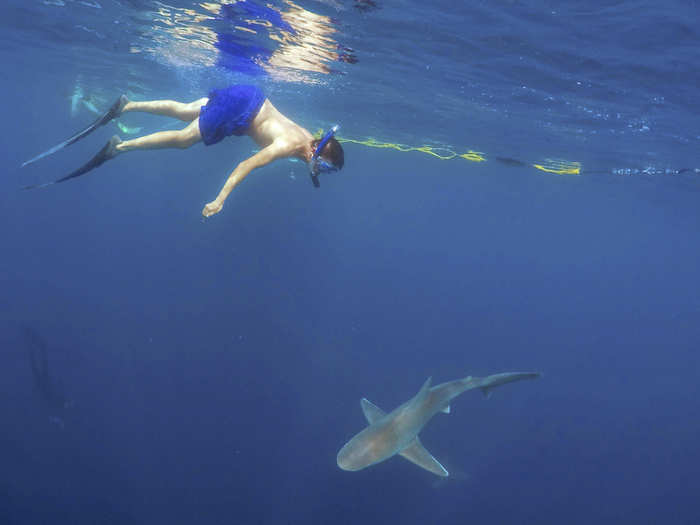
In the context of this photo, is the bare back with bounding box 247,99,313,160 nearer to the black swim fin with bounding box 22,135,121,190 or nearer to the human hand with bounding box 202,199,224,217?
the human hand with bounding box 202,199,224,217

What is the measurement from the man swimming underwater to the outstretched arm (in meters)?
0.01

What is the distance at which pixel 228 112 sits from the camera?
7.47m

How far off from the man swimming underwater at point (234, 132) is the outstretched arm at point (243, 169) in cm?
1

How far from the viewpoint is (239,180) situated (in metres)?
6.20

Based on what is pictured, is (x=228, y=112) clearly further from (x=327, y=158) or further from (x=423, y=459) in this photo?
(x=423, y=459)

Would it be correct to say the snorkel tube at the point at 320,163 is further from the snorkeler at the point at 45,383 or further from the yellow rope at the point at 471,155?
the yellow rope at the point at 471,155

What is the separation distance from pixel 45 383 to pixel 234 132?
37.0ft

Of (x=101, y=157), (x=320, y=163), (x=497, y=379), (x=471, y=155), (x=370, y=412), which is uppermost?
→ (x=320, y=163)

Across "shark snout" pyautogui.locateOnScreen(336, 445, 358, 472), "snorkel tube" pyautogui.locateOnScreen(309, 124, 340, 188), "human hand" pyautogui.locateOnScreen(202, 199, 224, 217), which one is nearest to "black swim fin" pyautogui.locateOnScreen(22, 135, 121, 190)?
"human hand" pyautogui.locateOnScreen(202, 199, 224, 217)

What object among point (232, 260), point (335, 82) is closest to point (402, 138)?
point (335, 82)

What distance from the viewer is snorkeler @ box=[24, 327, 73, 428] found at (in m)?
12.9

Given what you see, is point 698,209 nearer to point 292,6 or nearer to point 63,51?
point 292,6

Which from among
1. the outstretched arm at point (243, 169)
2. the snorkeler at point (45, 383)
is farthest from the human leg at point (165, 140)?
the snorkeler at point (45, 383)

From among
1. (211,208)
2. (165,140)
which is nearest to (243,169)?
(211,208)
